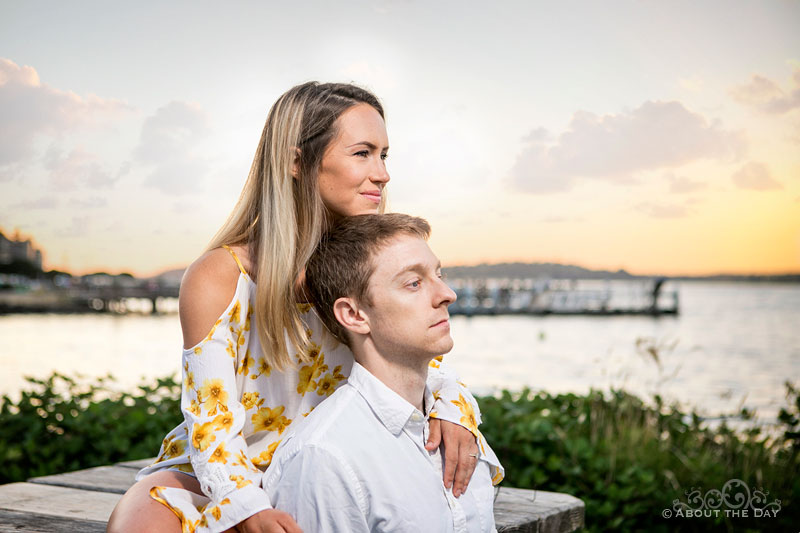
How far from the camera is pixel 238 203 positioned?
227 cm

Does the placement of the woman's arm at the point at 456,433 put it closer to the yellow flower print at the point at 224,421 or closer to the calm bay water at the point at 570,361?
the yellow flower print at the point at 224,421

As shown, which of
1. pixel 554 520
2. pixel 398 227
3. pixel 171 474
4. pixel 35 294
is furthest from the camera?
pixel 35 294

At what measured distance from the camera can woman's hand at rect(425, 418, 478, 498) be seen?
186 centimetres

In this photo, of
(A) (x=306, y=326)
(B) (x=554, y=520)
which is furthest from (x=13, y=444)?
(B) (x=554, y=520)

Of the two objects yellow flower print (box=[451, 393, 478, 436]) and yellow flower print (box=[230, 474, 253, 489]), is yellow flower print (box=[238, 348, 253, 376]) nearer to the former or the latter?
yellow flower print (box=[230, 474, 253, 489])

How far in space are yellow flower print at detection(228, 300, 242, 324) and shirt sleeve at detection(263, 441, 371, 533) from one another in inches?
17.9

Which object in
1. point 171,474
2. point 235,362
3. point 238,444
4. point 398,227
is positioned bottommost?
point 171,474

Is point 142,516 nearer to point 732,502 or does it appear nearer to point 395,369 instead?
point 395,369

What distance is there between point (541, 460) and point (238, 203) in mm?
2348

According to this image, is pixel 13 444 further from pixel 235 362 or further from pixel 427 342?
pixel 427 342

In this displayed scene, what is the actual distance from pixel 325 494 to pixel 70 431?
127 inches

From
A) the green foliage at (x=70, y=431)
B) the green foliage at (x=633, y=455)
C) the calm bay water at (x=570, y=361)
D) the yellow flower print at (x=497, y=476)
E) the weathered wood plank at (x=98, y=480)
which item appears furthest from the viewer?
the calm bay water at (x=570, y=361)

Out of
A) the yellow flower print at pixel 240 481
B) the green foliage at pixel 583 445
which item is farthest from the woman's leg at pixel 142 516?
the green foliage at pixel 583 445

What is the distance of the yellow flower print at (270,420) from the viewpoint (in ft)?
6.75
